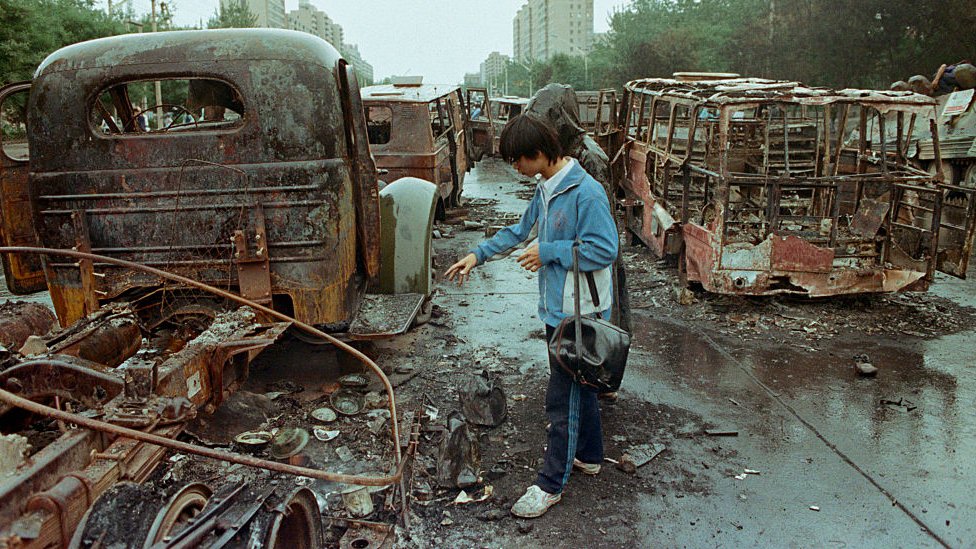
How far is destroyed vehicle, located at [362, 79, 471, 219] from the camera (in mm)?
9016

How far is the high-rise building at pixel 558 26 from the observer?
Answer: 349 ft

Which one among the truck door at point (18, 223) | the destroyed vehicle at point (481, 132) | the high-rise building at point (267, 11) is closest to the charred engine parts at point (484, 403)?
the truck door at point (18, 223)

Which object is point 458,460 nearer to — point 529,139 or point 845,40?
point 529,139

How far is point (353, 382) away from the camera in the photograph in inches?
184

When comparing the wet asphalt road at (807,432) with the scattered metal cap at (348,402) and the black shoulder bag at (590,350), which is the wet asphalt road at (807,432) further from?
the scattered metal cap at (348,402)

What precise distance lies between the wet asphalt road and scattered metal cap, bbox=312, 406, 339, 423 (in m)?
1.62

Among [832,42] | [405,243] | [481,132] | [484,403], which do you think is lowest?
[484,403]

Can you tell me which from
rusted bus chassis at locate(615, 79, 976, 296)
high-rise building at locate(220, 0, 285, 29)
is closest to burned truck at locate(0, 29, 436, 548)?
rusted bus chassis at locate(615, 79, 976, 296)

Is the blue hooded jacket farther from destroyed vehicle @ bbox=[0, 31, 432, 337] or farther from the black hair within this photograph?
destroyed vehicle @ bbox=[0, 31, 432, 337]

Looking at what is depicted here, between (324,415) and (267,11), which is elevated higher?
(267,11)

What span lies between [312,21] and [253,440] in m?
110

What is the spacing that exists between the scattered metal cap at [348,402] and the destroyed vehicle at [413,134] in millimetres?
3831

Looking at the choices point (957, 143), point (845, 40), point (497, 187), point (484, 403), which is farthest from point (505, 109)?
point (484, 403)

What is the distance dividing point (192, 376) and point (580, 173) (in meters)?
2.15
